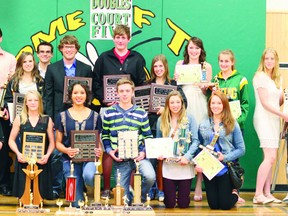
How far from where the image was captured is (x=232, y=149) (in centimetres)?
886

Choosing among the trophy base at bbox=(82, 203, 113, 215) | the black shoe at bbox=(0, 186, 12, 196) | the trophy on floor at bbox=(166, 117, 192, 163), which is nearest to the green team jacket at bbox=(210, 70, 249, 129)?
the trophy on floor at bbox=(166, 117, 192, 163)

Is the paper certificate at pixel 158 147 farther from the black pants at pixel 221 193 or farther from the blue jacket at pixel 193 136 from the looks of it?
the black pants at pixel 221 193

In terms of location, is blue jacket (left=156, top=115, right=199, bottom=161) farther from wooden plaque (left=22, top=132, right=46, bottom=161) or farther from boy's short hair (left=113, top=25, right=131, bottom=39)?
wooden plaque (left=22, top=132, right=46, bottom=161)

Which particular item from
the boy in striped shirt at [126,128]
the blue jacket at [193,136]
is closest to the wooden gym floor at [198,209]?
the boy in striped shirt at [126,128]

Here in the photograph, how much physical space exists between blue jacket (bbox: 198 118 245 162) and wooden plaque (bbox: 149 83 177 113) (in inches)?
25.1

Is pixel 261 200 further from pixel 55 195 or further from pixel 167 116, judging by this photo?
pixel 55 195

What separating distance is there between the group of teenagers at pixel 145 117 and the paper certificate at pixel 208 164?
0.23 feet

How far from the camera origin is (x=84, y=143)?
859 centimetres

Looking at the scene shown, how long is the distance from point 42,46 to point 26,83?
22.1 inches

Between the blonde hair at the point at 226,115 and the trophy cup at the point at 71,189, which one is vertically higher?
the blonde hair at the point at 226,115

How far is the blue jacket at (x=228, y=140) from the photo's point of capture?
8.82 m

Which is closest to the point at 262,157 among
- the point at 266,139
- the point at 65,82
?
the point at 266,139

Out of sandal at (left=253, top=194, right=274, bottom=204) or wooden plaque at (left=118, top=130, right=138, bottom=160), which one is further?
sandal at (left=253, top=194, right=274, bottom=204)

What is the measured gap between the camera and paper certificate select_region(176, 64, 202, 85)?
365 inches
